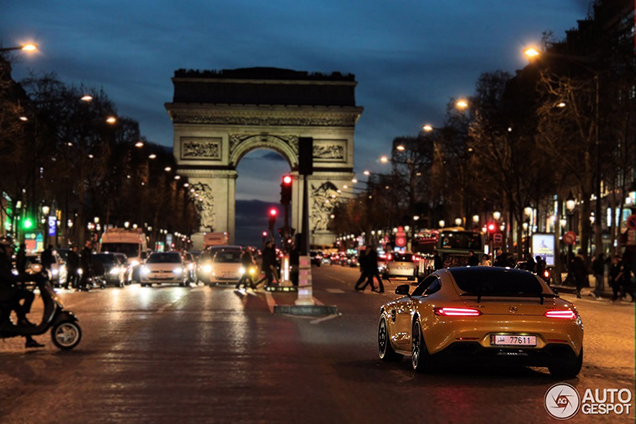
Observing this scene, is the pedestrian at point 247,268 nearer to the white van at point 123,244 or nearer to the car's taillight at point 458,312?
the white van at point 123,244

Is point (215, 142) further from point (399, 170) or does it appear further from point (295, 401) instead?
point (295, 401)

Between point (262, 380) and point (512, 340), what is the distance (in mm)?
2537

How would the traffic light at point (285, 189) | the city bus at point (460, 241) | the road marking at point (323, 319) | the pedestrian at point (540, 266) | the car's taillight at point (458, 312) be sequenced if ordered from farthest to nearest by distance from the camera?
the city bus at point (460, 241) → the traffic light at point (285, 189) → the road marking at point (323, 319) → the car's taillight at point (458, 312) → the pedestrian at point (540, 266)

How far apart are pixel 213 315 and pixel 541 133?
28269mm

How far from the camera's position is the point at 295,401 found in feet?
33.8

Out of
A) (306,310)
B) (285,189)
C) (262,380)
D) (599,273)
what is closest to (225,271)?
(599,273)

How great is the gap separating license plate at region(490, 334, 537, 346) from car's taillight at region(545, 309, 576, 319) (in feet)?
0.86

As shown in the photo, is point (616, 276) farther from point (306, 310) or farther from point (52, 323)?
point (52, 323)

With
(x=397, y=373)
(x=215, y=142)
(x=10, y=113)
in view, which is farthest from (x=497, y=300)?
(x=215, y=142)

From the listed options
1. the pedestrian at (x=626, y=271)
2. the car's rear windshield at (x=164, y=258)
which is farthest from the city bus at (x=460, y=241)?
the pedestrian at (x=626, y=271)

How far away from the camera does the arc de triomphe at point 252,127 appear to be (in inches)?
4648

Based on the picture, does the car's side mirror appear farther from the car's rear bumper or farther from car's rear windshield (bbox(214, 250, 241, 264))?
car's rear windshield (bbox(214, 250, 241, 264))

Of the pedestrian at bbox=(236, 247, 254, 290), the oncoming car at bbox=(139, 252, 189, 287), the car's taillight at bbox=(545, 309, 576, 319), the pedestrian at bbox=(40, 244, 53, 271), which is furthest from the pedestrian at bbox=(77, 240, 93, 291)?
the car's taillight at bbox=(545, 309, 576, 319)

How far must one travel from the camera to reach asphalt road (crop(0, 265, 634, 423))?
9523 mm
